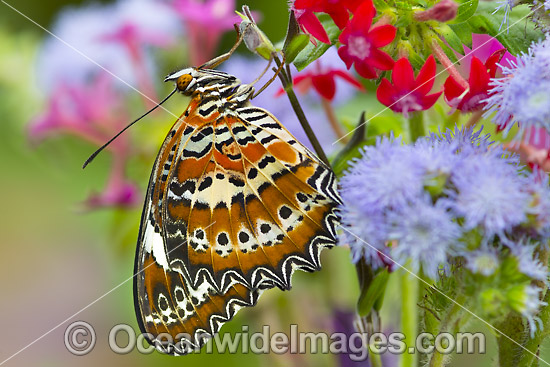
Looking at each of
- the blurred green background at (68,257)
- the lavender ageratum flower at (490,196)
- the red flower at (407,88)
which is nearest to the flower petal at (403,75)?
the red flower at (407,88)

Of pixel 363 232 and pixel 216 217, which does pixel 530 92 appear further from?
pixel 216 217

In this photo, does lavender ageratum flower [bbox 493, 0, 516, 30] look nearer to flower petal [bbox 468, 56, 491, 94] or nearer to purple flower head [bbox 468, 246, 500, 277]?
flower petal [bbox 468, 56, 491, 94]

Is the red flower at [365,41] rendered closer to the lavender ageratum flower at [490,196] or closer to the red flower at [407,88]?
the red flower at [407,88]

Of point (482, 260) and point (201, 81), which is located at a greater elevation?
point (201, 81)

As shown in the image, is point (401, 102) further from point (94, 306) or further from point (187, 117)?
point (94, 306)

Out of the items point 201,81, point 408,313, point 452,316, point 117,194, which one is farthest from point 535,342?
point 117,194

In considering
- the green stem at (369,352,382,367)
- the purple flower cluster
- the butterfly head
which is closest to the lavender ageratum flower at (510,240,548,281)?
the purple flower cluster

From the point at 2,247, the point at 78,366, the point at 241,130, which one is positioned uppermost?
the point at 2,247

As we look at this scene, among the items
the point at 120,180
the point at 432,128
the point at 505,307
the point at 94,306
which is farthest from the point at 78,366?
the point at 505,307
